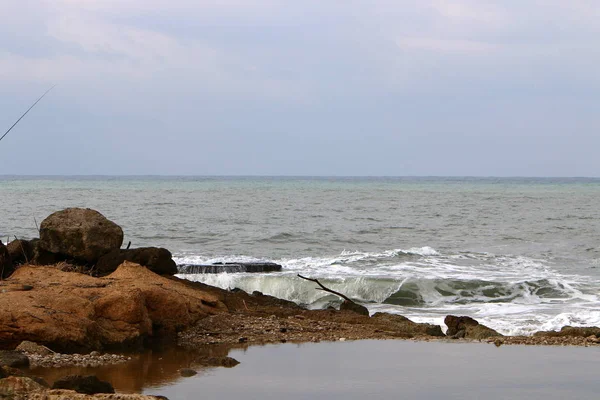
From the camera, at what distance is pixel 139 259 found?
14.1 meters

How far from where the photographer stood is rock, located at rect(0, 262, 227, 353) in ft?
32.3

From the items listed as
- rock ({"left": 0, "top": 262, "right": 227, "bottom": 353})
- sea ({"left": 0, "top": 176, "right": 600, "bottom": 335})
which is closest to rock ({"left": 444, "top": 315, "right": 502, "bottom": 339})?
sea ({"left": 0, "top": 176, "right": 600, "bottom": 335})

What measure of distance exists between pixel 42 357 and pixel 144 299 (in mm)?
2055

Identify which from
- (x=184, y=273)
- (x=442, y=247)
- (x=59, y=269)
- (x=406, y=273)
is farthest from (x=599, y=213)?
(x=59, y=269)

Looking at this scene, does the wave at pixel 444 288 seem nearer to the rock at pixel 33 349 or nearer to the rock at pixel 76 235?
the rock at pixel 76 235

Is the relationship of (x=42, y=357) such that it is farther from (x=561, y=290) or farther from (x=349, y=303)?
(x=561, y=290)

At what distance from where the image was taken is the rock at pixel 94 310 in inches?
388

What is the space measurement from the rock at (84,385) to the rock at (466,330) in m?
5.94

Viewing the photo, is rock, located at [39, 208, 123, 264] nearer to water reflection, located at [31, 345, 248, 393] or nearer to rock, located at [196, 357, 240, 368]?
water reflection, located at [31, 345, 248, 393]

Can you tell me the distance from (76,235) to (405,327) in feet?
19.3

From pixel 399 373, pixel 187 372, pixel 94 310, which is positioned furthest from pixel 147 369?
pixel 399 373

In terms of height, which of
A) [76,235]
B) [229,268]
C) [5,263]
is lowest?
[229,268]

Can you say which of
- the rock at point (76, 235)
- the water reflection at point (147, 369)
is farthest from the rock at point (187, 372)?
the rock at point (76, 235)

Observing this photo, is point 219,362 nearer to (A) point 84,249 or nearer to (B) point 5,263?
(A) point 84,249
